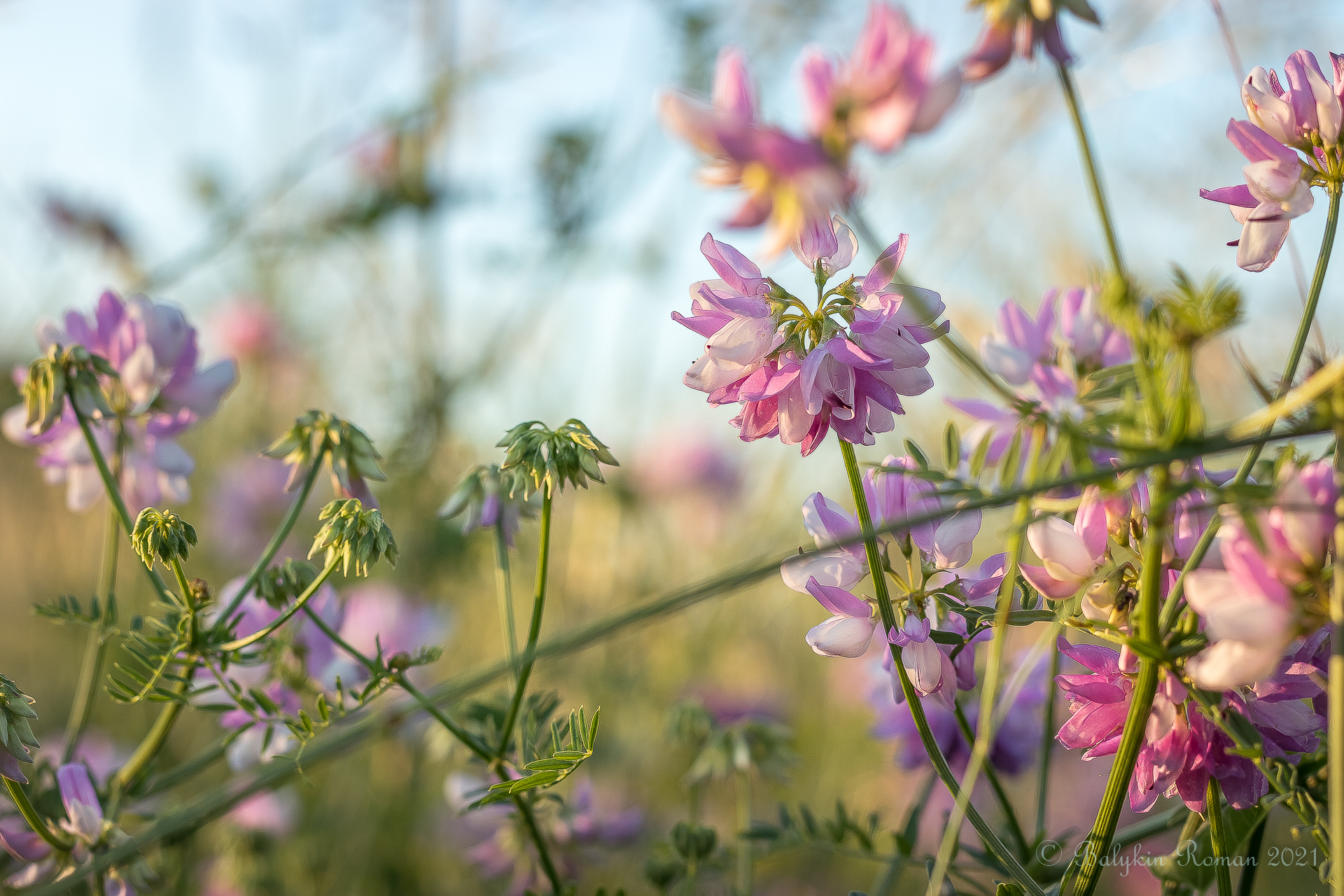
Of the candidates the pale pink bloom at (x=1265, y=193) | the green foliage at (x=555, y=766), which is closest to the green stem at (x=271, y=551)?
the green foliage at (x=555, y=766)

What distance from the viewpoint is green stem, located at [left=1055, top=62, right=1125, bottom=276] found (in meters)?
0.59

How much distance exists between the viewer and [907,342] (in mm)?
608

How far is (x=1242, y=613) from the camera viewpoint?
16.9 inches

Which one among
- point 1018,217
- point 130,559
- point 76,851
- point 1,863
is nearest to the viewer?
point 76,851

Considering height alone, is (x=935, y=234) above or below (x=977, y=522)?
above

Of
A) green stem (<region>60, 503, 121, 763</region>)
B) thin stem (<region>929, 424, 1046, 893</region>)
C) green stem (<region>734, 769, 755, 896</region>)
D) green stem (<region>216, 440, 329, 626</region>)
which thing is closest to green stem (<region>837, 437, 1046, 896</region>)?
thin stem (<region>929, 424, 1046, 893</region>)

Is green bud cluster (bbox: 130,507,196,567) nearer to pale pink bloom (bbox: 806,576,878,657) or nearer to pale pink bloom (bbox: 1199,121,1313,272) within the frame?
pale pink bloom (bbox: 806,576,878,657)

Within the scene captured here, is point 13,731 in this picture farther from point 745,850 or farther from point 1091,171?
point 1091,171

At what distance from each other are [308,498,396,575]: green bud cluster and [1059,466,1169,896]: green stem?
1.73 feet

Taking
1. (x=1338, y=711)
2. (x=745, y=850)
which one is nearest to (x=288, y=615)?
(x=745, y=850)

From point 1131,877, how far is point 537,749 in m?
1.54

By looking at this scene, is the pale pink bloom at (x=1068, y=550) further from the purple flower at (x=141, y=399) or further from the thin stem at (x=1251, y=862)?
the purple flower at (x=141, y=399)

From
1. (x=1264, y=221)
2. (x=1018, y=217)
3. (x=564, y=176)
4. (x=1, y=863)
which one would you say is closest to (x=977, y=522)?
(x=1264, y=221)

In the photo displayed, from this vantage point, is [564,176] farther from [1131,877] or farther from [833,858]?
[1131,877]
